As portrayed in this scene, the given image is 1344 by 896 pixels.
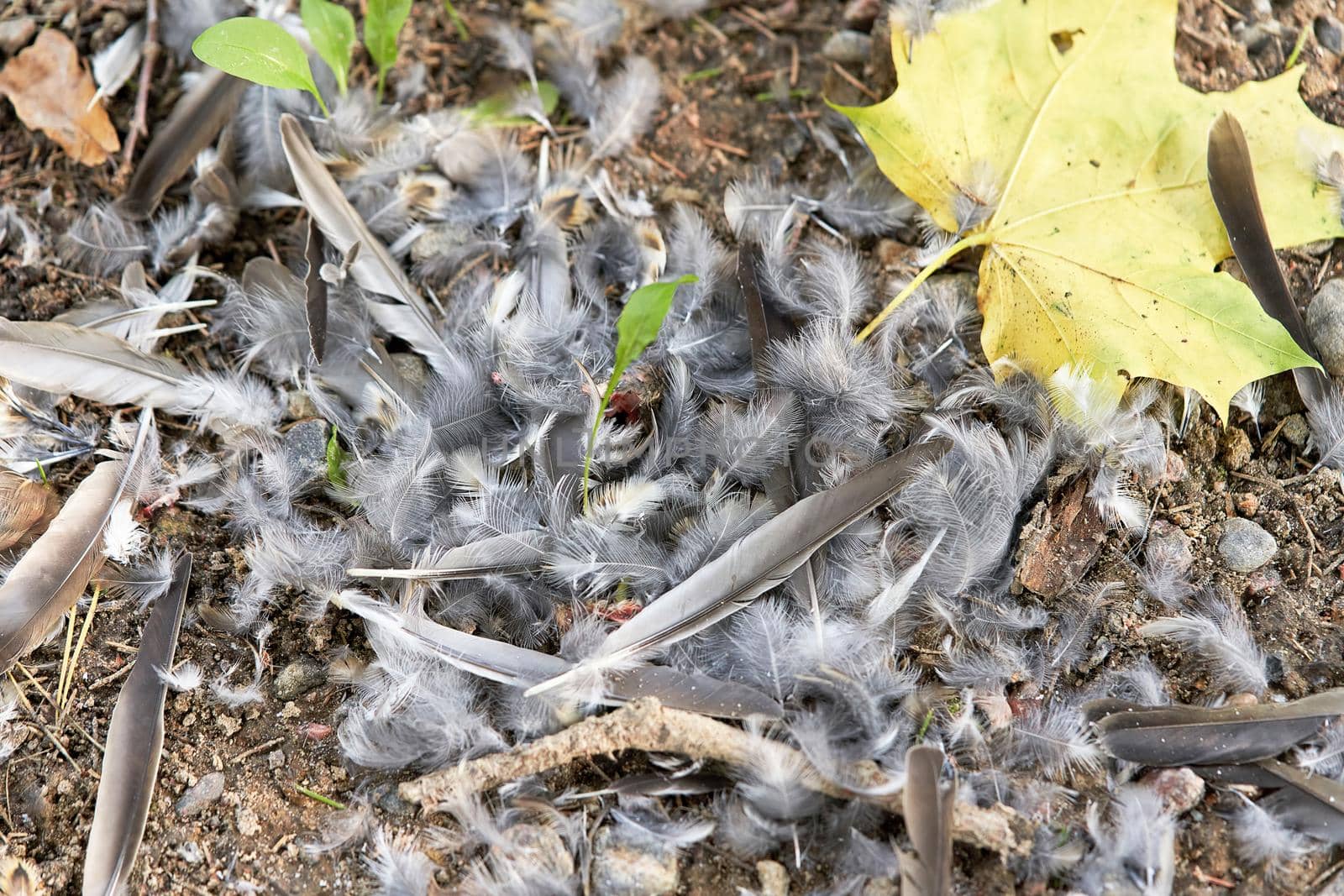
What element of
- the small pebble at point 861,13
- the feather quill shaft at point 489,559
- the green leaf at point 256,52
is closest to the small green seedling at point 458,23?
the green leaf at point 256,52

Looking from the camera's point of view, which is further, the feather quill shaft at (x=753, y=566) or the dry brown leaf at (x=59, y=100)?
the dry brown leaf at (x=59, y=100)

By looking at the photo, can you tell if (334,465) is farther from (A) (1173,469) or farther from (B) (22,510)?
(A) (1173,469)

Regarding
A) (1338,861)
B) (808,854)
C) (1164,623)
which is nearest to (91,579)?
(808,854)

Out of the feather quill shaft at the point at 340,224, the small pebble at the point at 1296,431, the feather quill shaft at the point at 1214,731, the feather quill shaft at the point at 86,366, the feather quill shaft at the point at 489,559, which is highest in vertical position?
the feather quill shaft at the point at 340,224

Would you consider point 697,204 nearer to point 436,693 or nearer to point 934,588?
point 934,588

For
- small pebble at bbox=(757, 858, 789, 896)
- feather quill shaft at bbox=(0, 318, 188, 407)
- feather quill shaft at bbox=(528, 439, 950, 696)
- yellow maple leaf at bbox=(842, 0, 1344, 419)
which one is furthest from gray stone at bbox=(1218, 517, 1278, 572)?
feather quill shaft at bbox=(0, 318, 188, 407)

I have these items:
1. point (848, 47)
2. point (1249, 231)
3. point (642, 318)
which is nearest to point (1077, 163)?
point (1249, 231)

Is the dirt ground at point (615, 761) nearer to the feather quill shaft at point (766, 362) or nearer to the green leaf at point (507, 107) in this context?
the green leaf at point (507, 107)

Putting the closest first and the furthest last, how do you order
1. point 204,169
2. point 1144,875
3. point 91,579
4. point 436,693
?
point 1144,875 < point 436,693 < point 91,579 < point 204,169
